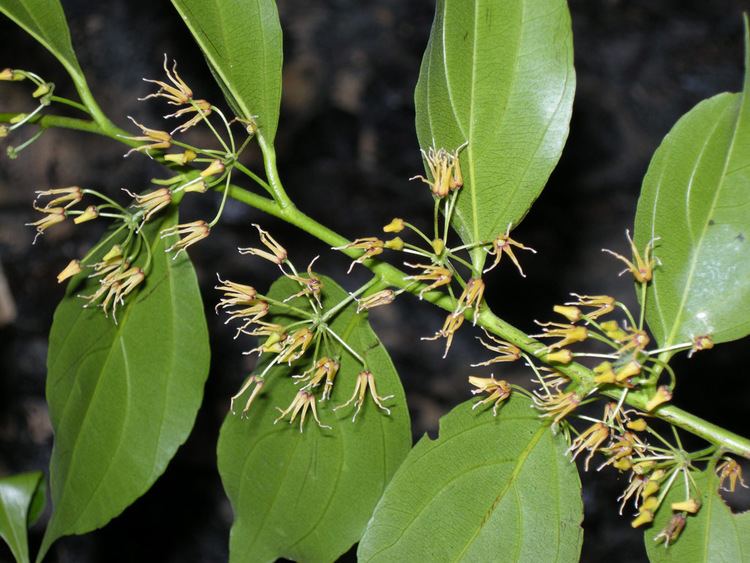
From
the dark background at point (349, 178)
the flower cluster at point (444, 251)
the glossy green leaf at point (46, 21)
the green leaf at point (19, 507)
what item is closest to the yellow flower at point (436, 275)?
the flower cluster at point (444, 251)

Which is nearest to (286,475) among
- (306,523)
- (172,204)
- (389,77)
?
(306,523)

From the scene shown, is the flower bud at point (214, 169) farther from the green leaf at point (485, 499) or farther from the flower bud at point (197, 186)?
the green leaf at point (485, 499)

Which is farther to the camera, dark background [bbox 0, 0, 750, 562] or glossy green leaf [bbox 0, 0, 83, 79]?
dark background [bbox 0, 0, 750, 562]

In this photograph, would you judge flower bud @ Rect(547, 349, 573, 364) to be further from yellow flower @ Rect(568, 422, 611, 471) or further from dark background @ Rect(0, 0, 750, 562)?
dark background @ Rect(0, 0, 750, 562)

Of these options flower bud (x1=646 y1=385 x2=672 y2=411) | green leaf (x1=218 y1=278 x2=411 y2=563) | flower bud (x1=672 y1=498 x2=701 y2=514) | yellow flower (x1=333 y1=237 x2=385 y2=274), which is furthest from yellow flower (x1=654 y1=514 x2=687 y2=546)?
yellow flower (x1=333 y1=237 x2=385 y2=274)

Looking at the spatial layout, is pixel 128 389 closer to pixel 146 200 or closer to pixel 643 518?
pixel 146 200

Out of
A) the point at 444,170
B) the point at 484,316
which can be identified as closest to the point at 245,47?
the point at 444,170
